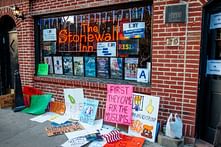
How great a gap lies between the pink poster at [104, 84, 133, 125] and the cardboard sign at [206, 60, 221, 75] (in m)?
1.35

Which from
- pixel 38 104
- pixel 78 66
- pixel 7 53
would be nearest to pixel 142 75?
pixel 78 66

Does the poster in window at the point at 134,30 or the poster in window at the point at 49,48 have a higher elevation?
the poster in window at the point at 134,30

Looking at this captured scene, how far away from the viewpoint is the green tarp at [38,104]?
217 inches

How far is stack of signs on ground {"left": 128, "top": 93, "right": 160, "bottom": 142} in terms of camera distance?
13.0 ft

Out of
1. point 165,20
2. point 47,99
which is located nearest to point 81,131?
point 47,99

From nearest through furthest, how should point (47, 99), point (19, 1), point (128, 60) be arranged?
point (128, 60), point (47, 99), point (19, 1)

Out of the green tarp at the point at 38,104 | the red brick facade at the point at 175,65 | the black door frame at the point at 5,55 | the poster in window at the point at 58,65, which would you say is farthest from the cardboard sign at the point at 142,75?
the black door frame at the point at 5,55

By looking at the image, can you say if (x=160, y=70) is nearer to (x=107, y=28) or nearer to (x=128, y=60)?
(x=128, y=60)

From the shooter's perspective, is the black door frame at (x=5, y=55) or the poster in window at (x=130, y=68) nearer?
the poster in window at (x=130, y=68)

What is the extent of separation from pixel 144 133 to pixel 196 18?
205 centimetres

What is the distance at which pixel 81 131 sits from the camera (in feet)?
14.3

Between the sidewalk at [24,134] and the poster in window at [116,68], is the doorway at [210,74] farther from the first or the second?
the poster in window at [116,68]

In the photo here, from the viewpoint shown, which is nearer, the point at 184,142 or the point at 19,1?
the point at 184,142

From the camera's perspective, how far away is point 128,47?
4691mm
